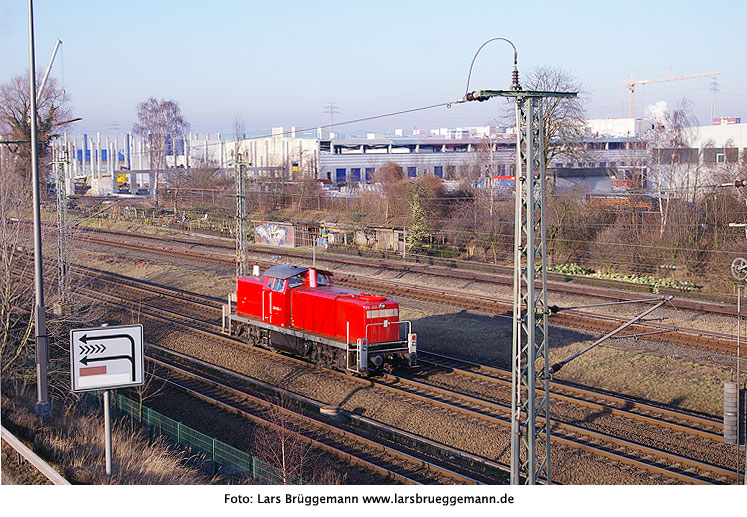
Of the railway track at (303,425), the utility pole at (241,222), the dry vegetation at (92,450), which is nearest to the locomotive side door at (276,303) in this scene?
the railway track at (303,425)

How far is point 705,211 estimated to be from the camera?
108 ft

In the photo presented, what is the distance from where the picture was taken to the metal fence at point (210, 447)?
12781 mm

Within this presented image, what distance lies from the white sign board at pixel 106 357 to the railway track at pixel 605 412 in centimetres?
903

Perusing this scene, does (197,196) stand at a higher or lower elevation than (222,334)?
higher

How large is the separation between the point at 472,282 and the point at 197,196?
38.5m

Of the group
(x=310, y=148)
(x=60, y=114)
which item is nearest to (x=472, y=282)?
(x=60, y=114)

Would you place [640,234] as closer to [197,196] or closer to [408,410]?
[408,410]

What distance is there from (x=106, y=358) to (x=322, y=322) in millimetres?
11554


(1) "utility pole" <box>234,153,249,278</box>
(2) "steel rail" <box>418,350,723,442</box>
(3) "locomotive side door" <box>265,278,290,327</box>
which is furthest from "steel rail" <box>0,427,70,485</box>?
(1) "utility pole" <box>234,153,249,278</box>

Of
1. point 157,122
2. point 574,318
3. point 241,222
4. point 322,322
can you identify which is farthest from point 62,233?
point 157,122

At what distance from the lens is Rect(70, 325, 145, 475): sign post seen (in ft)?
28.5

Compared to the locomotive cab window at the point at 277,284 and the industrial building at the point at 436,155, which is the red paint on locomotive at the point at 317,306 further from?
the industrial building at the point at 436,155

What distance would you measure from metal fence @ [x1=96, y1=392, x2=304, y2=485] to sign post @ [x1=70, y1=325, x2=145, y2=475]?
14.2ft

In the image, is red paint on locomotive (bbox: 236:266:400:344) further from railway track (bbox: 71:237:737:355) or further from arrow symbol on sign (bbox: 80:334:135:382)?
arrow symbol on sign (bbox: 80:334:135:382)
